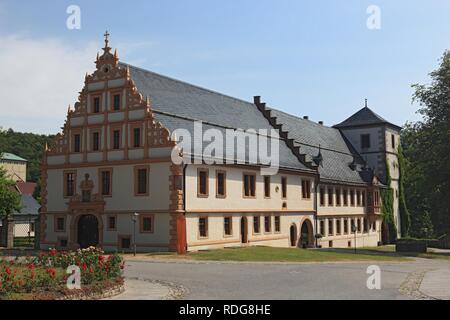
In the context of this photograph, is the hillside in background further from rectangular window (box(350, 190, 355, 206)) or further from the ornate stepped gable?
the ornate stepped gable

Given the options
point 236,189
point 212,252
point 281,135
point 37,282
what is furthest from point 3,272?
point 281,135

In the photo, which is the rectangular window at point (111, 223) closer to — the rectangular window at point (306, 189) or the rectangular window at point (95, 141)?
the rectangular window at point (95, 141)

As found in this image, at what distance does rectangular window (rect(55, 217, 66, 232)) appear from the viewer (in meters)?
43.0

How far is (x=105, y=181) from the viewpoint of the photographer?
4141 cm

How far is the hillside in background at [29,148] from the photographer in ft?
484

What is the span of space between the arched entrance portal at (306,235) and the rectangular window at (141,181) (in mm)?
20253

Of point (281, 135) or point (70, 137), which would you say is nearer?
point (70, 137)

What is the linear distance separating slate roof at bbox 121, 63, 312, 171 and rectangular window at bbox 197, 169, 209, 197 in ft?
11.5

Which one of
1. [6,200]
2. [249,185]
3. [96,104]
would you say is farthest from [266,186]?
[6,200]

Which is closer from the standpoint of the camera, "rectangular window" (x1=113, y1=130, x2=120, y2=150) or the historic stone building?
the historic stone building

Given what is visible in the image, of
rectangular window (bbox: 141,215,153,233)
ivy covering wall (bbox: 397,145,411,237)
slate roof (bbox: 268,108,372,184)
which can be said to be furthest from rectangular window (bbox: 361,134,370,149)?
rectangular window (bbox: 141,215,153,233)
